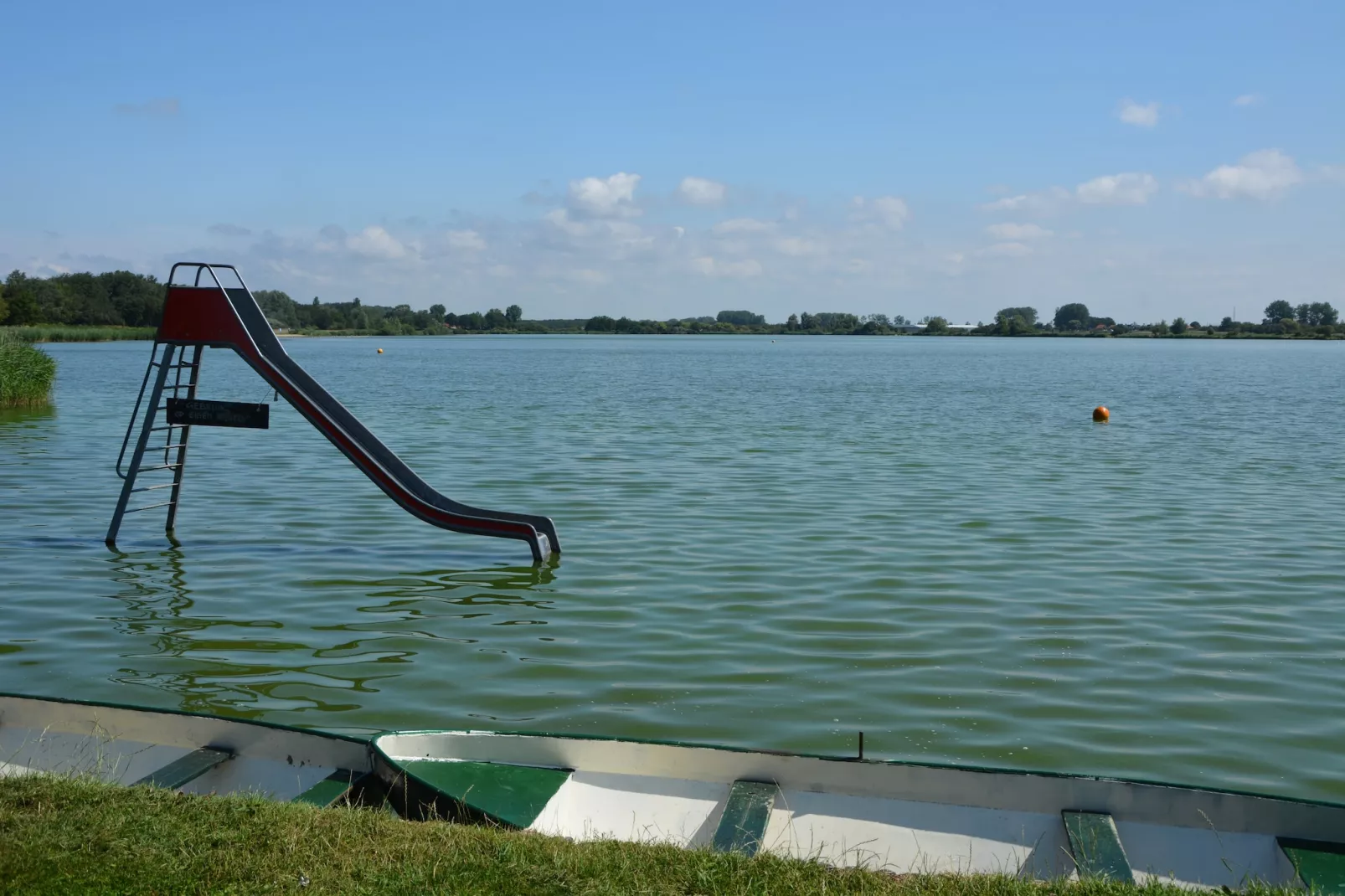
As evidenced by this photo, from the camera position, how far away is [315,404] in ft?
48.2

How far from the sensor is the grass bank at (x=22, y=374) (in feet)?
122

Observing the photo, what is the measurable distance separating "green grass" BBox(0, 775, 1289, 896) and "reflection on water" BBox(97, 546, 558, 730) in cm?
316

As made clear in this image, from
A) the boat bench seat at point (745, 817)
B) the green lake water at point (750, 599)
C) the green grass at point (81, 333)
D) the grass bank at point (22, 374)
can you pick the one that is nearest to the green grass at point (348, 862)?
the boat bench seat at point (745, 817)

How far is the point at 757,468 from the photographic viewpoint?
2338cm

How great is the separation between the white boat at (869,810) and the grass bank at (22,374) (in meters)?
36.6

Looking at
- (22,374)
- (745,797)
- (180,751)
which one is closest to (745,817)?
(745,797)

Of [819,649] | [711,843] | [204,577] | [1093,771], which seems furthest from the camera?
[204,577]

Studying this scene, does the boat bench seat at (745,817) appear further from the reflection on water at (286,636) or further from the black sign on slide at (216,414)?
the black sign on slide at (216,414)

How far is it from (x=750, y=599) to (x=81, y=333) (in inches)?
4504

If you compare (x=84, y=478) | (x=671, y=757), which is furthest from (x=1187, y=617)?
(x=84, y=478)

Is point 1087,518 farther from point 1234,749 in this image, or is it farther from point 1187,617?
point 1234,749

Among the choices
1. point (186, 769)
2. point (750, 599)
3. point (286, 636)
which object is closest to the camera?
point (186, 769)

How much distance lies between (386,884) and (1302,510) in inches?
683

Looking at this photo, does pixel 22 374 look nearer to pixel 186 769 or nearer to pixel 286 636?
pixel 286 636
